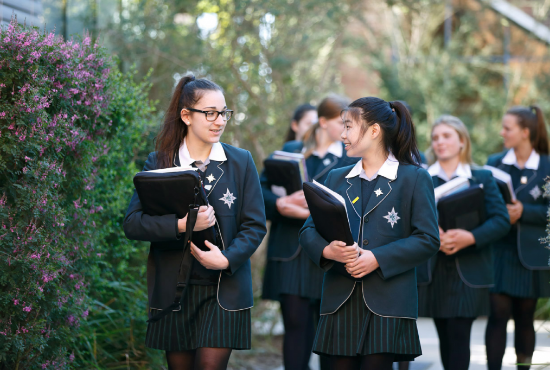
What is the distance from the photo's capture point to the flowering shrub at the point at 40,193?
3066mm

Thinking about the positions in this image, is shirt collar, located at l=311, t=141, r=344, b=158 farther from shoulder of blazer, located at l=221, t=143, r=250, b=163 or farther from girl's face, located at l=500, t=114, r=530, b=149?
shoulder of blazer, located at l=221, t=143, r=250, b=163

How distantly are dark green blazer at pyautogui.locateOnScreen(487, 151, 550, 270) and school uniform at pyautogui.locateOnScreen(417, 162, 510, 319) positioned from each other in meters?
0.53

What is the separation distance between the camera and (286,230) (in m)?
4.82

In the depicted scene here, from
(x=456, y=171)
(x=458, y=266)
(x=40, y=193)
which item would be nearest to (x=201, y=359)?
(x=40, y=193)

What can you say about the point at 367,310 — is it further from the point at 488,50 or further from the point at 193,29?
the point at 488,50

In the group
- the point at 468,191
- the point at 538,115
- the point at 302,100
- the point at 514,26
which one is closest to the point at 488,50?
the point at 514,26

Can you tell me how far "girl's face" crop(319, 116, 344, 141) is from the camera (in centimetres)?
484

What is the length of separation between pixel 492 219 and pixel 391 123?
5.49 ft

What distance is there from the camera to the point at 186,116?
333 cm

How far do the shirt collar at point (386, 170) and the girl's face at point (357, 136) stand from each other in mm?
104

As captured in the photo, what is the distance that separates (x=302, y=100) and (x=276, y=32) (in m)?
0.99

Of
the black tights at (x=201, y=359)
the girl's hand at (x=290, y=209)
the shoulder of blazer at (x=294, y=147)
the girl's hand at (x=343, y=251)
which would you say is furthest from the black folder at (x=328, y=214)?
the shoulder of blazer at (x=294, y=147)

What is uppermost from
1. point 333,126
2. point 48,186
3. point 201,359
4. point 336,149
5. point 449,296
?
point 333,126

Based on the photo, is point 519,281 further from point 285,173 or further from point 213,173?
point 213,173
